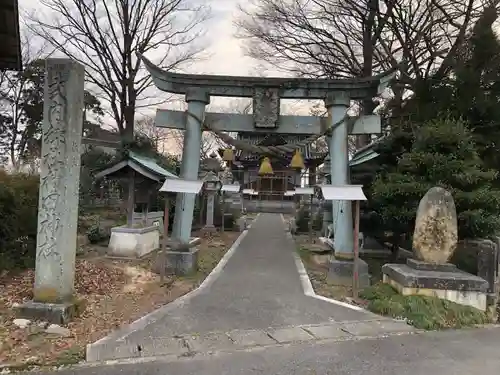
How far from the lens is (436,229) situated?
25.5 ft

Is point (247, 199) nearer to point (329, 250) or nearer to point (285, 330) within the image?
point (329, 250)

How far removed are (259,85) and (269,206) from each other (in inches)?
1313

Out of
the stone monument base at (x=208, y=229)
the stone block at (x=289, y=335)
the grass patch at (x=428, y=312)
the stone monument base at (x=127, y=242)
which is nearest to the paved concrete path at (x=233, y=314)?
the stone block at (x=289, y=335)

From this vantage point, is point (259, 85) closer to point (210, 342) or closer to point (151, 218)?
point (151, 218)

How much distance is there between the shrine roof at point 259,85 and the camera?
10.4 meters

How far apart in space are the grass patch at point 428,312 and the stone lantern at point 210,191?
553 inches

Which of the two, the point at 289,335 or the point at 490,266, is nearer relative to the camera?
the point at 289,335

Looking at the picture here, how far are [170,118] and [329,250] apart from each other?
737 centimetres

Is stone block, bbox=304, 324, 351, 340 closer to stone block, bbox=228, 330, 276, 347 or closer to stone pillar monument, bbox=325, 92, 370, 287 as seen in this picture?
stone block, bbox=228, 330, 276, 347

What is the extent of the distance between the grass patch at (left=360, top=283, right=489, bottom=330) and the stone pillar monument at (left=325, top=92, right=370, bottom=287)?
94.8 inches

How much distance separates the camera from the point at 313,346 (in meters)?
5.66

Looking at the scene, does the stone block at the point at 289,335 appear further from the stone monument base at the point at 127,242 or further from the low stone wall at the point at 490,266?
the stone monument base at the point at 127,242

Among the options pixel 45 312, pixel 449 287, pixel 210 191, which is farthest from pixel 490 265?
pixel 210 191

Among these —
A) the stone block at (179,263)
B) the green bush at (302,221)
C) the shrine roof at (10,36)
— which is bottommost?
the stone block at (179,263)
